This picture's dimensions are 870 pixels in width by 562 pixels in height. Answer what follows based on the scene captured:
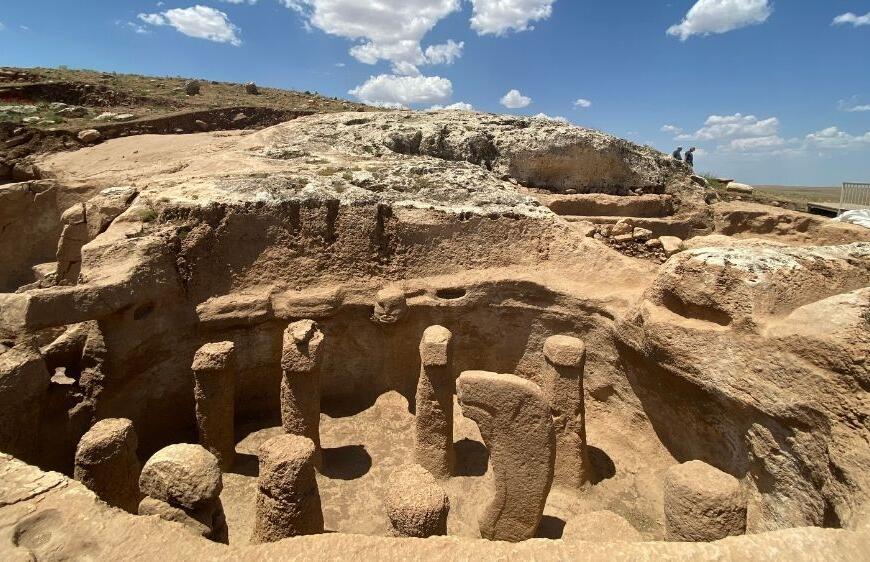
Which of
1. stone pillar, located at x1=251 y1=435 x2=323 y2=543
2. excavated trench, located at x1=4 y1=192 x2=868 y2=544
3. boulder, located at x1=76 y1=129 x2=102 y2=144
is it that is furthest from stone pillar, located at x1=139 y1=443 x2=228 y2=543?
boulder, located at x1=76 y1=129 x2=102 y2=144

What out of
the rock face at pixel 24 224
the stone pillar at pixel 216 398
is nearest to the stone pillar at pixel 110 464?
the stone pillar at pixel 216 398

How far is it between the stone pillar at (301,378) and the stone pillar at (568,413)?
281 centimetres

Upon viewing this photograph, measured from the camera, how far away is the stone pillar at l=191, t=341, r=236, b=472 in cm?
589

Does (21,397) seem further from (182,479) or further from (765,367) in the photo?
(765,367)

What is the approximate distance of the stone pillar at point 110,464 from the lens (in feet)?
14.0

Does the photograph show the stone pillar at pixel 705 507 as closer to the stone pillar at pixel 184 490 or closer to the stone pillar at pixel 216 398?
the stone pillar at pixel 184 490

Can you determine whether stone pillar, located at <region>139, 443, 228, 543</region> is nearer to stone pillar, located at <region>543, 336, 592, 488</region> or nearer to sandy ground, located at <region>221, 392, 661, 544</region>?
sandy ground, located at <region>221, 392, 661, 544</region>

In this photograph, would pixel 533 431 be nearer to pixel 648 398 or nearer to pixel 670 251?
pixel 648 398

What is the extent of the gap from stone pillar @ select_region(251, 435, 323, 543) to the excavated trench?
130 centimetres

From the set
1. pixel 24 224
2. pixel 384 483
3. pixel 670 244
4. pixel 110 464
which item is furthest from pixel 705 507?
pixel 24 224

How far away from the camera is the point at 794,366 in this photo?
4422 mm

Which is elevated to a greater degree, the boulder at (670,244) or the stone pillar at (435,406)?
the boulder at (670,244)

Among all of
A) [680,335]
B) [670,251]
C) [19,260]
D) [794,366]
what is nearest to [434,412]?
[680,335]

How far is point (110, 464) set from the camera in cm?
438
